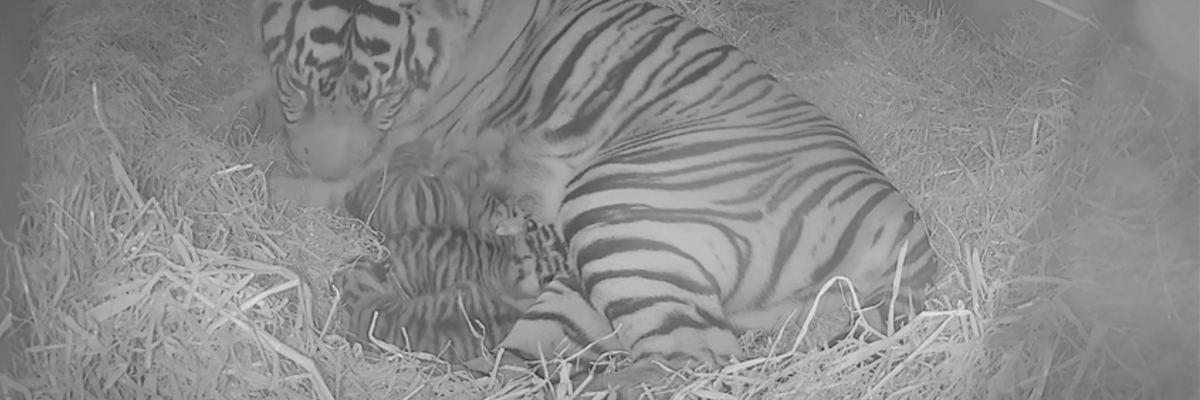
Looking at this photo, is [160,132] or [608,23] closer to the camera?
[160,132]

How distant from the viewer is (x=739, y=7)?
2.07 m

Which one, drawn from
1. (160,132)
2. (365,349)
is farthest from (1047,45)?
(160,132)

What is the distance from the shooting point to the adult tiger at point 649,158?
1.57 metres

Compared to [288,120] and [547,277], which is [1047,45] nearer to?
[547,277]

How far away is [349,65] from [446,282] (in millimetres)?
372

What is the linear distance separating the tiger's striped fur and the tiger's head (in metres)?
0.17

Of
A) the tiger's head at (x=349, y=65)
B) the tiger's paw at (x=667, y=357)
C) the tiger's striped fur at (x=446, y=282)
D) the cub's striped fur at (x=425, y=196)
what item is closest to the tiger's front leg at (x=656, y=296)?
the tiger's paw at (x=667, y=357)

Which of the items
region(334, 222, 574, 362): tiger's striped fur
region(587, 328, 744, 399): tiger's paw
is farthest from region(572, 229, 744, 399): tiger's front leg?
region(334, 222, 574, 362): tiger's striped fur

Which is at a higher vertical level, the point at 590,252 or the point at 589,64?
the point at 589,64

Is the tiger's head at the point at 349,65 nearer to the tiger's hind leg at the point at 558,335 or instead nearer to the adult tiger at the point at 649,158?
the adult tiger at the point at 649,158

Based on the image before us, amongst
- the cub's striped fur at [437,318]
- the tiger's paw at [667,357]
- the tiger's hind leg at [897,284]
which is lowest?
the cub's striped fur at [437,318]

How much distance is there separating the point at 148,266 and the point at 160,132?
0.83 feet

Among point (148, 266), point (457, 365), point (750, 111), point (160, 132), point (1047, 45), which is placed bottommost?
point (457, 365)

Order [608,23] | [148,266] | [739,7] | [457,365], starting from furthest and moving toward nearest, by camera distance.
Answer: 1. [739,7]
2. [608,23]
3. [457,365]
4. [148,266]
